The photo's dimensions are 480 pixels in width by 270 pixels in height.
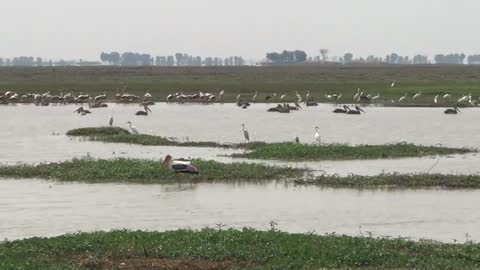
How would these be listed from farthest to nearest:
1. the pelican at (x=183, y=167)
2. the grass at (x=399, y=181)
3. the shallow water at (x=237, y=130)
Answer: the shallow water at (x=237, y=130), the pelican at (x=183, y=167), the grass at (x=399, y=181)

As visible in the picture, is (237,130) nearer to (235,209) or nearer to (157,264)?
(235,209)

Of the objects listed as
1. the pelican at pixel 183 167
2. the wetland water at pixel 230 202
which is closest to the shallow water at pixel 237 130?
the wetland water at pixel 230 202

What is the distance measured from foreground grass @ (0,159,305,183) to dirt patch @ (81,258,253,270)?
9.14 m

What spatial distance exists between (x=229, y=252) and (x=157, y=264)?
117cm

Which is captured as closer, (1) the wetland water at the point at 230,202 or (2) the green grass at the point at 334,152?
(1) the wetland water at the point at 230,202

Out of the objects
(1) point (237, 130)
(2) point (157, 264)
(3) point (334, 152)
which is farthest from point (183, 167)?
(1) point (237, 130)

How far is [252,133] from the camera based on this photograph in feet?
111

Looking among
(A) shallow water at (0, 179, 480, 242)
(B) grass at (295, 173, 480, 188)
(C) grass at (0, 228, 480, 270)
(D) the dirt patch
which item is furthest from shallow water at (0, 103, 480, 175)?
(D) the dirt patch

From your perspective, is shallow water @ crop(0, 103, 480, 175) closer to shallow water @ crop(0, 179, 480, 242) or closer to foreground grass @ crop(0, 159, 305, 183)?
foreground grass @ crop(0, 159, 305, 183)

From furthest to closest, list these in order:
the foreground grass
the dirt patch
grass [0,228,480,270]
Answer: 1. the foreground grass
2. grass [0,228,480,270]
3. the dirt patch

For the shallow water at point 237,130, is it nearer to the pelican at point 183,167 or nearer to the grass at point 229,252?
the pelican at point 183,167

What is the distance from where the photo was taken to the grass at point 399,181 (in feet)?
65.6

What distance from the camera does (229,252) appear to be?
12.0 meters

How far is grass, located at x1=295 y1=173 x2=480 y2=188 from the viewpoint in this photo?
20000 mm
